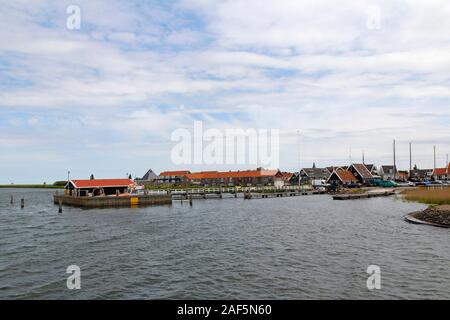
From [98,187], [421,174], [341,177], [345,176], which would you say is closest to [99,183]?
[98,187]

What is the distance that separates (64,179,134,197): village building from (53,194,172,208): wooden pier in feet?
7.30

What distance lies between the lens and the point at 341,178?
133625 millimetres

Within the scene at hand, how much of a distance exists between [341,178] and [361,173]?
13186 mm

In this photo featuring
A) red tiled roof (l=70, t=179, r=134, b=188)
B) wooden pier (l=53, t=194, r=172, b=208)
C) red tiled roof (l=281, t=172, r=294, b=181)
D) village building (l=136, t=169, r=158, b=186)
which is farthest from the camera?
village building (l=136, t=169, r=158, b=186)

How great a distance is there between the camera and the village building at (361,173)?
465ft

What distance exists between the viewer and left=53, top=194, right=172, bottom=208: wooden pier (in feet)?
250

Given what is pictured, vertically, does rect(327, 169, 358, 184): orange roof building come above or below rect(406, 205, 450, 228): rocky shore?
above

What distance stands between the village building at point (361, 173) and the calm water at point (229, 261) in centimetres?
10049

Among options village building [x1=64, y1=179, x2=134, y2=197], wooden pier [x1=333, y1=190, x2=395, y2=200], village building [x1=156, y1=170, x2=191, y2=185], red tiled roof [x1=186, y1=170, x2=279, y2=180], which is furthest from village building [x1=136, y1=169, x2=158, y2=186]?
Answer: wooden pier [x1=333, y1=190, x2=395, y2=200]

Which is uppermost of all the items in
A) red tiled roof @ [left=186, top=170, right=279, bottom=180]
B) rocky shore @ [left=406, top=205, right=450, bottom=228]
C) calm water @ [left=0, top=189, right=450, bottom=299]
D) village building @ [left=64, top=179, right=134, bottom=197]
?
red tiled roof @ [left=186, top=170, right=279, bottom=180]

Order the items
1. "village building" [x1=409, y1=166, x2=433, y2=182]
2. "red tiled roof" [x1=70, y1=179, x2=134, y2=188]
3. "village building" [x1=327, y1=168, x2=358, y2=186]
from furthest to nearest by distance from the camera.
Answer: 1. "village building" [x1=409, y1=166, x2=433, y2=182]
2. "village building" [x1=327, y1=168, x2=358, y2=186]
3. "red tiled roof" [x1=70, y1=179, x2=134, y2=188]

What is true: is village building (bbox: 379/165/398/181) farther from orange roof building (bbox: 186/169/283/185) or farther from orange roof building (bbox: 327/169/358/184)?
orange roof building (bbox: 186/169/283/185)

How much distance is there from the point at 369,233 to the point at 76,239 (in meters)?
28.4
